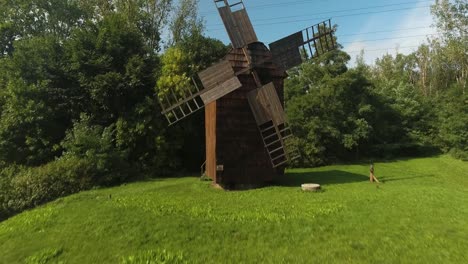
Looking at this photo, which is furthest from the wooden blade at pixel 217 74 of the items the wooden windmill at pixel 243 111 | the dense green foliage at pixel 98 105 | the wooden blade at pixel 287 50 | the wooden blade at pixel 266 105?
the dense green foliage at pixel 98 105

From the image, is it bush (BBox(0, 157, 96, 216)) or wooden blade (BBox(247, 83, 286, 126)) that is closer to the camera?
wooden blade (BBox(247, 83, 286, 126))

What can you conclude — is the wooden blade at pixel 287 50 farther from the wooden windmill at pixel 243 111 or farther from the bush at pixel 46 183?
the bush at pixel 46 183

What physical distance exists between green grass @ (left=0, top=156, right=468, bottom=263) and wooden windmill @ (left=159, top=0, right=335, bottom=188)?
1.77 meters

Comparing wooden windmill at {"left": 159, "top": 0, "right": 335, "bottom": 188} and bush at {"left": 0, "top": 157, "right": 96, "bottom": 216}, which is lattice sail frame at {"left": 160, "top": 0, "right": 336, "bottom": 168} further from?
bush at {"left": 0, "top": 157, "right": 96, "bottom": 216}

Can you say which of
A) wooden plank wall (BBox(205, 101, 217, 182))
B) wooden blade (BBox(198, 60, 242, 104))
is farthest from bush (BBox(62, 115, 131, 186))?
wooden blade (BBox(198, 60, 242, 104))

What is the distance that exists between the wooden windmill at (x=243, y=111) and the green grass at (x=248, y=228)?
1767 millimetres

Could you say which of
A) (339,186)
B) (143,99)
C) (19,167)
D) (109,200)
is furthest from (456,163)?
(19,167)

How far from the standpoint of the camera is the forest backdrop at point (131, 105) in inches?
803

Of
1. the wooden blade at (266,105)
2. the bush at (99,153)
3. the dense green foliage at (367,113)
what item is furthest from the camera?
the dense green foliage at (367,113)

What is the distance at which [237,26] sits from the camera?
16312 mm

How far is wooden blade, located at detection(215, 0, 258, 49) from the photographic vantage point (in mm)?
16219

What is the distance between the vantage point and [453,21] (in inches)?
1521

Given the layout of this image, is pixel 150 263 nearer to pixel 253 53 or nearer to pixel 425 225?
pixel 425 225

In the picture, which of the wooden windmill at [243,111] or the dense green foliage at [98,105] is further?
the dense green foliage at [98,105]
